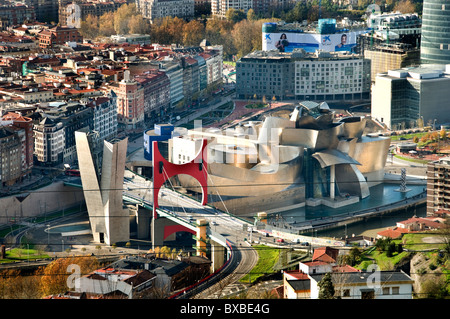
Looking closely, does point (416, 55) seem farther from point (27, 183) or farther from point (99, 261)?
point (99, 261)

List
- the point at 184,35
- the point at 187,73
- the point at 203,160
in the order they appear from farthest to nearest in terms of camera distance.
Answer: the point at 184,35, the point at 187,73, the point at 203,160

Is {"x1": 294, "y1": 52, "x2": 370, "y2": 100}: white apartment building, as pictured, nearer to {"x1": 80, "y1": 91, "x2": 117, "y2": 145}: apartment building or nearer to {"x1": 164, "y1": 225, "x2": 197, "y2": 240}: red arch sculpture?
{"x1": 80, "y1": 91, "x2": 117, "y2": 145}: apartment building

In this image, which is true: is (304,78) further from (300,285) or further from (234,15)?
(300,285)

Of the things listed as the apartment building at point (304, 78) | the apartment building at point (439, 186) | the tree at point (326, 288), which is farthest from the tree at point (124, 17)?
the tree at point (326, 288)

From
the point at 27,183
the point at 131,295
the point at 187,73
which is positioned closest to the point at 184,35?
the point at 187,73

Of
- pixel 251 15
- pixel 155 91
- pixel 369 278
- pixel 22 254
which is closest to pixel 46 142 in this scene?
pixel 22 254
